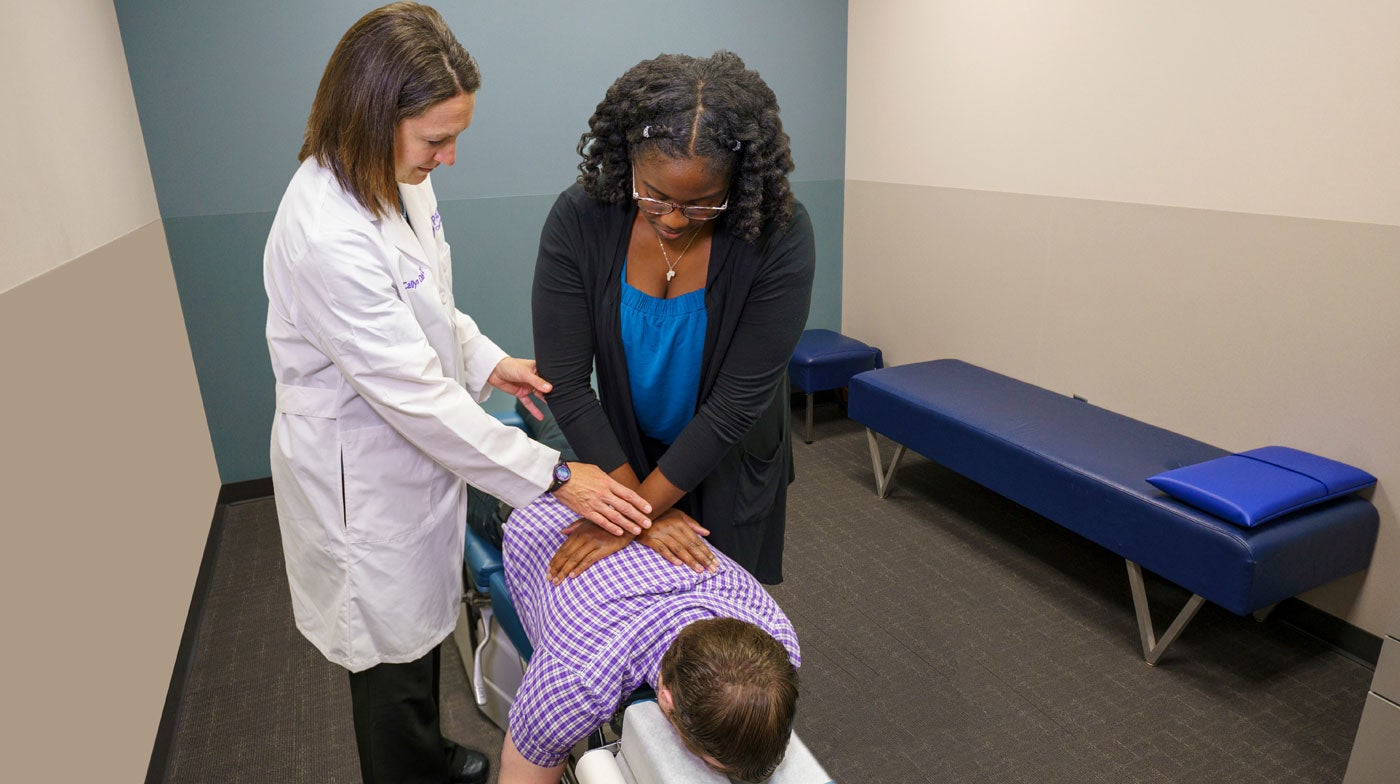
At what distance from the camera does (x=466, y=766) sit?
5.74ft

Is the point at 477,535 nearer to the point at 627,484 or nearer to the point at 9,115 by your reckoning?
the point at 627,484

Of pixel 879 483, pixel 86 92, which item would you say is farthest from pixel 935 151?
pixel 86 92

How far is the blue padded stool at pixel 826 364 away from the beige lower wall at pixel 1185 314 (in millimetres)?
219

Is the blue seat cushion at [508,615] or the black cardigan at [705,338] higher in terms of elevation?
the black cardigan at [705,338]

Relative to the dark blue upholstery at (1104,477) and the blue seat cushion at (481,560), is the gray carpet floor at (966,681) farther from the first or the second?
the blue seat cushion at (481,560)

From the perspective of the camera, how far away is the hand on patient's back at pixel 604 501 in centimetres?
127

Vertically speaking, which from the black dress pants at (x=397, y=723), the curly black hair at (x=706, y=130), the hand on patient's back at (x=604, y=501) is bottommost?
the black dress pants at (x=397, y=723)

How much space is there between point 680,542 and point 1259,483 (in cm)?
151

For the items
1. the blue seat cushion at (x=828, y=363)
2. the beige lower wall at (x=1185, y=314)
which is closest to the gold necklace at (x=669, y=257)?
the beige lower wall at (x=1185, y=314)

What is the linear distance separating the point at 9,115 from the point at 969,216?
2826 mm

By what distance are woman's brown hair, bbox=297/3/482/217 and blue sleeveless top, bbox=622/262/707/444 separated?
14.4 inches

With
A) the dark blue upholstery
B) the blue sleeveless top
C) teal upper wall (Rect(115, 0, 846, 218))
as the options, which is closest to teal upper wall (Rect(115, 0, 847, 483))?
teal upper wall (Rect(115, 0, 846, 218))

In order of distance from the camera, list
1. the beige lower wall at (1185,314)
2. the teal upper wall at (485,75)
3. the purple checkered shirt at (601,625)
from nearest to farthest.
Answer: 1. the purple checkered shirt at (601,625)
2. the beige lower wall at (1185,314)
3. the teal upper wall at (485,75)

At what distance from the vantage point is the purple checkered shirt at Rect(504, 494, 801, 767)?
1.07 metres
